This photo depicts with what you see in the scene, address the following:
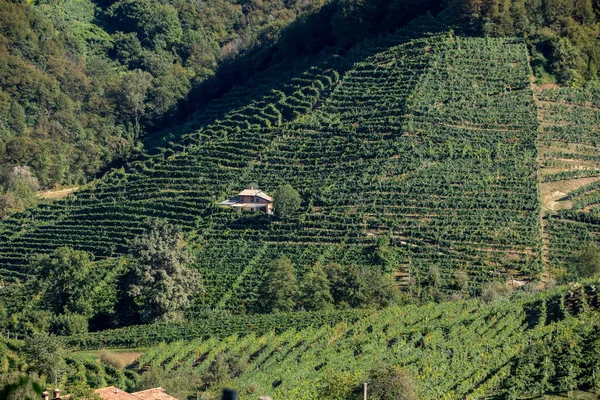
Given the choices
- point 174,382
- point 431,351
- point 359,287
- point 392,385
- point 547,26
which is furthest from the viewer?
point 547,26

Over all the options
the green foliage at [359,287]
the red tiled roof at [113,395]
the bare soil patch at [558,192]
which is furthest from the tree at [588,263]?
the red tiled roof at [113,395]

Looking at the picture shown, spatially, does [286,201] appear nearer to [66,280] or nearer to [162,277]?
[162,277]

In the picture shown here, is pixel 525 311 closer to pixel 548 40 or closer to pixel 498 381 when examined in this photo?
pixel 498 381

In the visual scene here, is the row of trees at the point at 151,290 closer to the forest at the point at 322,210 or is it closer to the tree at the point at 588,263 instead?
the forest at the point at 322,210

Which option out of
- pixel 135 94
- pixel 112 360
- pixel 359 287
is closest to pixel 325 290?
pixel 359 287

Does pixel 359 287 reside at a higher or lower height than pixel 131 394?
higher

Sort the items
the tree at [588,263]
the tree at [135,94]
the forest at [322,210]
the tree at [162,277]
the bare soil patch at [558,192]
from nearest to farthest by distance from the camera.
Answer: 1. the forest at [322,210]
2. the tree at [588,263]
3. the tree at [162,277]
4. the bare soil patch at [558,192]
5. the tree at [135,94]

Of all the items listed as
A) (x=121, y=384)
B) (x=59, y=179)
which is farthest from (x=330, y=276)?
(x=59, y=179)
